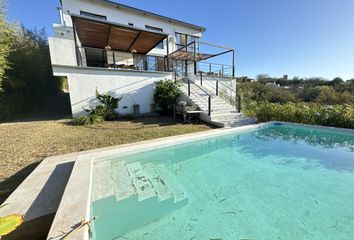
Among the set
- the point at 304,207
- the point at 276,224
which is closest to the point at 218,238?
the point at 276,224

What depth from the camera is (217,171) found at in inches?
160

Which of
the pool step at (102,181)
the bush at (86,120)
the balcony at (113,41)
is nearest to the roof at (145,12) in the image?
the balcony at (113,41)

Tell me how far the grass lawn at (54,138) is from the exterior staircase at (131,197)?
4.92ft

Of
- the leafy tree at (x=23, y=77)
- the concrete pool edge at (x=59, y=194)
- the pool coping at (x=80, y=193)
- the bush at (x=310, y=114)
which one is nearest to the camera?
the pool coping at (x=80, y=193)

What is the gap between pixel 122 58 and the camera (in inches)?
538

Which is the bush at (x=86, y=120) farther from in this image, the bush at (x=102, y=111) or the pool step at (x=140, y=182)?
the pool step at (x=140, y=182)

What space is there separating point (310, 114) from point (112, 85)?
10.1m

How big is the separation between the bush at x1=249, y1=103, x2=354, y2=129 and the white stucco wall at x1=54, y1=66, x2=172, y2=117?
6.04 metres

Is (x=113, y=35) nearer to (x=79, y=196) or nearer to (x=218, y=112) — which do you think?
(x=218, y=112)

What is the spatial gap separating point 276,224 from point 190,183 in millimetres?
1627

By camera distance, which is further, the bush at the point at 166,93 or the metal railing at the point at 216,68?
the metal railing at the point at 216,68

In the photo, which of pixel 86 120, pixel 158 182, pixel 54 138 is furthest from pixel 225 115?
pixel 54 138

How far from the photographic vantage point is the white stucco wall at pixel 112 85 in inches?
312

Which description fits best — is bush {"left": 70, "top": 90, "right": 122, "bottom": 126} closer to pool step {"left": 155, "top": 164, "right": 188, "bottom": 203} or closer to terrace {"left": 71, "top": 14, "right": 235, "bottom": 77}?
terrace {"left": 71, "top": 14, "right": 235, "bottom": 77}
